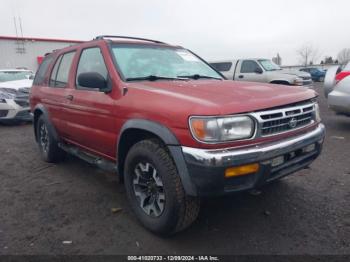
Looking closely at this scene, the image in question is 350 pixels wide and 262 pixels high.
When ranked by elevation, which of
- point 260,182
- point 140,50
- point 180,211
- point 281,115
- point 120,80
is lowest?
point 180,211

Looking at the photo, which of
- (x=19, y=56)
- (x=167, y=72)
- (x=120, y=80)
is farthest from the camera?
(x=19, y=56)

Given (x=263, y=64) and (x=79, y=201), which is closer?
(x=79, y=201)

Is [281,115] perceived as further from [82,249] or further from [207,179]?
[82,249]

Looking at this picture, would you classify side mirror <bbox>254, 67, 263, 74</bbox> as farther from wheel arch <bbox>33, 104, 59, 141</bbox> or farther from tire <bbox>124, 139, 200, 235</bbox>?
tire <bbox>124, 139, 200, 235</bbox>

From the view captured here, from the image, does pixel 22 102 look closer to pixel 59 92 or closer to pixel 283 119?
pixel 59 92

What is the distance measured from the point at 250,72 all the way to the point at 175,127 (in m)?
9.74

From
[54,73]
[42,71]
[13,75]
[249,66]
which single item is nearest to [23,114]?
[13,75]

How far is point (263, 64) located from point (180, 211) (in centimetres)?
1011

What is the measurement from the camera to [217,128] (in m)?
2.23

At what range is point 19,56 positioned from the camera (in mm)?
23953

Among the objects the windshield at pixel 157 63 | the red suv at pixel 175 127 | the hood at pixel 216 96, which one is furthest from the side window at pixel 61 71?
the hood at pixel 216 96

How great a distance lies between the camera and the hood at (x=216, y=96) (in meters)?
2.29

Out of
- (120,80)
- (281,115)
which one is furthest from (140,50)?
(281,115)

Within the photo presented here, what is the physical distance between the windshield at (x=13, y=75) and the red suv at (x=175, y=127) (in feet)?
26.6
